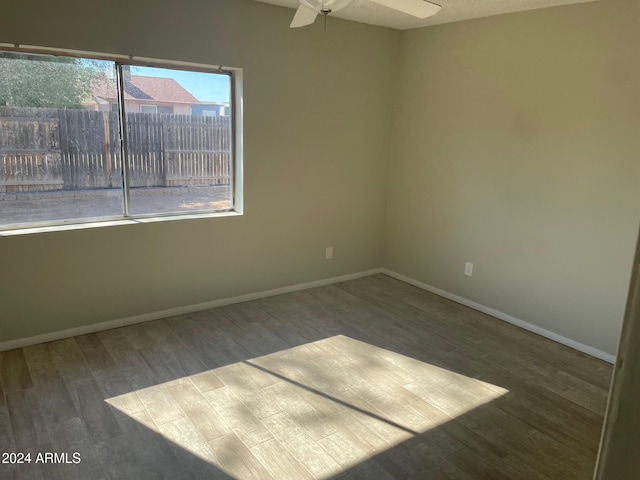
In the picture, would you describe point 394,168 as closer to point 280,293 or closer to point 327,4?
point 280,293

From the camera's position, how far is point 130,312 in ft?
11.6

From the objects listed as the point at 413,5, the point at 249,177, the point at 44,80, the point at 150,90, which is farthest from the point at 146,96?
Result: the point at 413,5

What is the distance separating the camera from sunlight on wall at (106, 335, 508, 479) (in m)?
2.24

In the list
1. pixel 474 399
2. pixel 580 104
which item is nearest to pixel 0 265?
pixel 474 399

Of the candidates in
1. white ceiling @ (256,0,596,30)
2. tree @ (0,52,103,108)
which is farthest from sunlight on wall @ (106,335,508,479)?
white ceiling @ (256,0,596,30)

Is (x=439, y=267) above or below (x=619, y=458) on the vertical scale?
below

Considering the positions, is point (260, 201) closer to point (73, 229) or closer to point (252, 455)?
point (73, 229)

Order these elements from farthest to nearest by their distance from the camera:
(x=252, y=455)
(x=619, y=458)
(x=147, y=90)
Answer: (x=147, y=90) < (x=252, y=455) < (x=619, y=458)

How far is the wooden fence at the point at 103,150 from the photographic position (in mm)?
3027

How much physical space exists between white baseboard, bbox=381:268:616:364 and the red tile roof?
8.64 ft

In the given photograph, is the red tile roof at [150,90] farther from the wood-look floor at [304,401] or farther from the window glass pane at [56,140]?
the wood-look floor at [304,401]

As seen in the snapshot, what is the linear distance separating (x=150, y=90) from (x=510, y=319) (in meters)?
3.37

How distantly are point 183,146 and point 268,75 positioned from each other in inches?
35.4

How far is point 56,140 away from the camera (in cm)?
314
